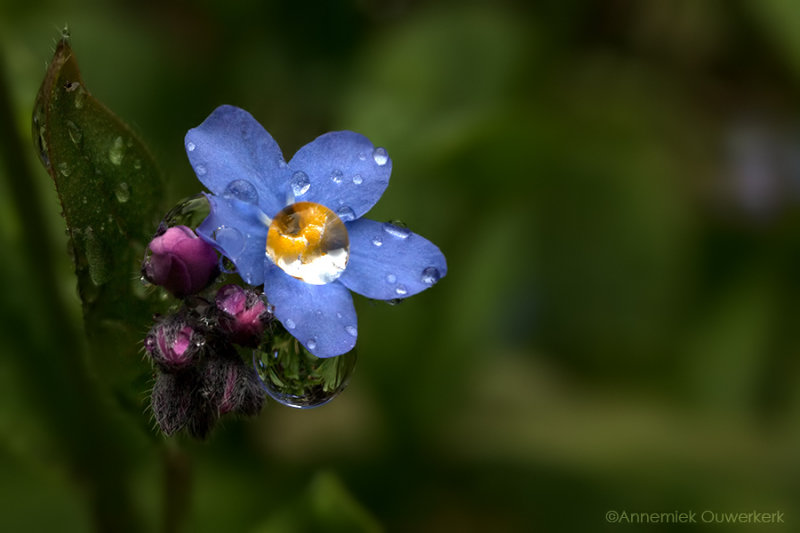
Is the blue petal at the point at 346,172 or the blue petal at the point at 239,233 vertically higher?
the blue petal at the point at 346,172

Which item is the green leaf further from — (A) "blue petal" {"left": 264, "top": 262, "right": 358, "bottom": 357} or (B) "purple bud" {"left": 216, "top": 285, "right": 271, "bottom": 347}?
(A) "blue petal" {"left": 264, "top": 262, "right": 358, "bottom": 357}

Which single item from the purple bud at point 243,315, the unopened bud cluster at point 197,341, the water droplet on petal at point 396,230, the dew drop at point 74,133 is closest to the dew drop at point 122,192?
the dew drop at point 74,133

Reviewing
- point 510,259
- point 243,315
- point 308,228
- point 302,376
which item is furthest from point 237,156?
point 510,259

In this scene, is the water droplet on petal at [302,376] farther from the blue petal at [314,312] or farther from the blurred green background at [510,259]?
the blurred green background at [510,259]

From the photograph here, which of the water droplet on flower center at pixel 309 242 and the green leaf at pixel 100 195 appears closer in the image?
the water droplet on flower center at pixel 309 242

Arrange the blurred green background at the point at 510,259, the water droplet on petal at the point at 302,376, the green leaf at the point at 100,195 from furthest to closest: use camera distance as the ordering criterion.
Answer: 1. the blurred green background at the point at 510,259
2. the green leaf at the point at 100,195
3. the water droplet on petal at the point at 302,376

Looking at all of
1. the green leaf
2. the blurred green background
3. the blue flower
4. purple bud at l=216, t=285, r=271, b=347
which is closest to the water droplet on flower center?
the blue flower
